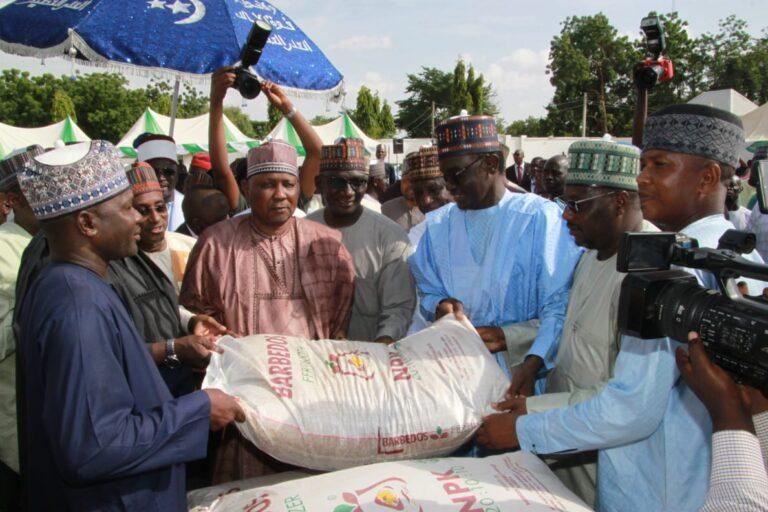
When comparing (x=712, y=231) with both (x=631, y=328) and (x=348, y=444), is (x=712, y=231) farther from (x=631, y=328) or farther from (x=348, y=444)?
(x=348, y=444)

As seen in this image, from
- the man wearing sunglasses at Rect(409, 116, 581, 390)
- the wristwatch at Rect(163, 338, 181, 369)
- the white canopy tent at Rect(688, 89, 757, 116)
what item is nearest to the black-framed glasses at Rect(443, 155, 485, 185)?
the man wearing sunglasses at Rect(409, 116, 581, 390)

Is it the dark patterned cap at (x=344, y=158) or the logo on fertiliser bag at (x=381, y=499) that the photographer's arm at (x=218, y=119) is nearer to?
the dark patterned cap at (x=344, y=158)

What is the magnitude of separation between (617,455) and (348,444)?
36.1 inches

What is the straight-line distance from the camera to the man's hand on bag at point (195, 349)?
2.28 m

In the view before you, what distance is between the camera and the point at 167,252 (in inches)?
128

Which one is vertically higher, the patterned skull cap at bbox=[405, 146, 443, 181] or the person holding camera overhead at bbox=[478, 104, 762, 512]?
the patterned skull cap at bbox=[405, 146, 443, 181]

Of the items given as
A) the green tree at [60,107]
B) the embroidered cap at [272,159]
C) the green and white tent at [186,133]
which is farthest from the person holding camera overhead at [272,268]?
the green tree at [60,107]

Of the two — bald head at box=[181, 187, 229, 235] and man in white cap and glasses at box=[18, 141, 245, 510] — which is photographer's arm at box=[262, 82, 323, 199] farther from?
man in white cap and glasses at box=[18, 141, 245, 510]

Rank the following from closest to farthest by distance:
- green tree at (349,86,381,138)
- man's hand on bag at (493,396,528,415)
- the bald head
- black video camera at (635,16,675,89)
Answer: man's hand on bag at (493,396,528,415), the bald head, black video camera at (635,16,675,89), green tree at (349,86,381,138)

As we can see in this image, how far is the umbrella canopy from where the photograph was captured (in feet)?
13.2

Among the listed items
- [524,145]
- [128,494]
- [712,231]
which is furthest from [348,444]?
[524,145]

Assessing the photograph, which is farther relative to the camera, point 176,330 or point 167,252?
point 167,252

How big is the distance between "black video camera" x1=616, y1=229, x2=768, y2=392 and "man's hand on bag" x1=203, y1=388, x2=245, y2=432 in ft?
3.85

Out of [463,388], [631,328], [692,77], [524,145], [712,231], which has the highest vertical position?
[692,77]
